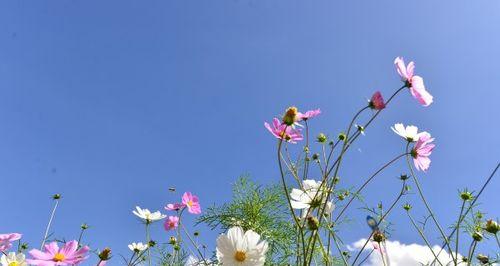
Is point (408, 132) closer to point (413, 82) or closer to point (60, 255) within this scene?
point (413, 82)

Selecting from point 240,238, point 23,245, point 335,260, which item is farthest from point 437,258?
point 23,245

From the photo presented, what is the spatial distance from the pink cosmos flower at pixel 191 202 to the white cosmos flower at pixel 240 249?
1209 mm

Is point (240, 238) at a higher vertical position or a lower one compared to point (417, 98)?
lower

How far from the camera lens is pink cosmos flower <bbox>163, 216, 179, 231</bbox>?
2.28m

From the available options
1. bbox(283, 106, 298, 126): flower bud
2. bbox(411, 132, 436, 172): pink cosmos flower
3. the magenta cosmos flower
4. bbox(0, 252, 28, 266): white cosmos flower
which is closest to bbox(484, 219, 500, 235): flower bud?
bbox(411, 132, 436, 172): pink cosmos flower

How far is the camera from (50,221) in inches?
89.7

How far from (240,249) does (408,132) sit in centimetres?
79

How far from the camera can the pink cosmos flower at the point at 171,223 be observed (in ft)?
7.47

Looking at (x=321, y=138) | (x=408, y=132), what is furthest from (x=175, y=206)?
(x=408, y=132)

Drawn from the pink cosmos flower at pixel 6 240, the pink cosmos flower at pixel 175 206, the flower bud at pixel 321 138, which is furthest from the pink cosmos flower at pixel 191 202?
the pink cosmos flower at pixel 6 240

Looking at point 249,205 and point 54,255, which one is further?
point 249,205

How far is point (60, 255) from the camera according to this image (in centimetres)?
109

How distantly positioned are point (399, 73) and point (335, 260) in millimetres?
1758

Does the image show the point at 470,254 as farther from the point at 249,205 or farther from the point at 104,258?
the point at 249,205
